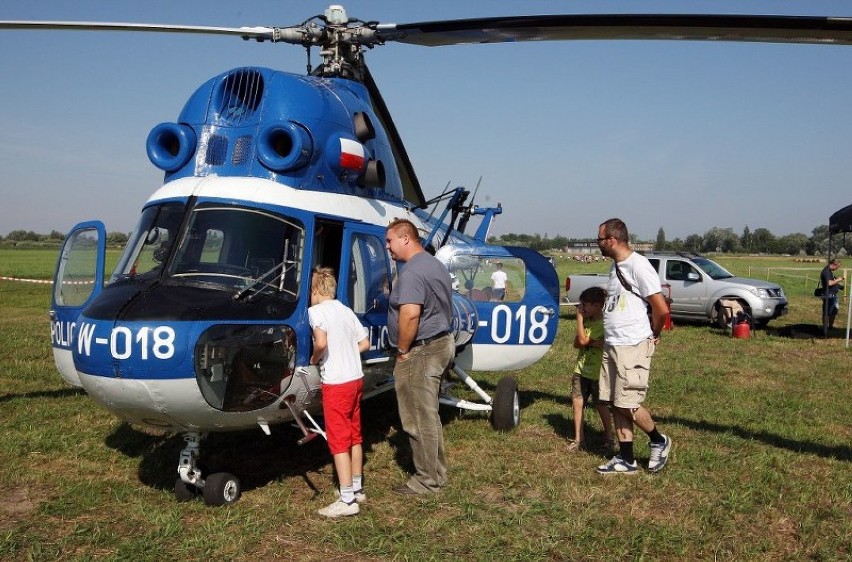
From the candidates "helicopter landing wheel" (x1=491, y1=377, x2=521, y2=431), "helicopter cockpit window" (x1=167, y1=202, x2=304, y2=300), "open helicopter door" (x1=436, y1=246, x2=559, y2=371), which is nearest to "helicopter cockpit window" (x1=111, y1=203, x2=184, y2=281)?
"helicopter cockpit window" (x1=167, y1=202, x2=304, y2=300)

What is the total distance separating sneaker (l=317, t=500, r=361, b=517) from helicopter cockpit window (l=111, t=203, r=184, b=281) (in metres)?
1.91

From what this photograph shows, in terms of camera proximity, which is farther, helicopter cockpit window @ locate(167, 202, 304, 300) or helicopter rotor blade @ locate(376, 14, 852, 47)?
helicopter cockpit window @ locate(167, 202, 304, 300)

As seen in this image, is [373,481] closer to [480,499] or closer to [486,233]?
[480,499]

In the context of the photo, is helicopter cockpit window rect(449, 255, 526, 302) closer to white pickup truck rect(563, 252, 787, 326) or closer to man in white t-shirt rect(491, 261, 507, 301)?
man in white t-shirt rect(491, 261, 507, 301)

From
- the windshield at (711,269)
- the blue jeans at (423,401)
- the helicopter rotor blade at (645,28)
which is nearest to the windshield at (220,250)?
the blue jeans at (423,401)

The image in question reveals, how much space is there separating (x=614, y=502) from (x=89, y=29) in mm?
5364

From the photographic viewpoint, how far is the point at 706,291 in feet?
53.6

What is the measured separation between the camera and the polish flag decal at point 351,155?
17.6 ft

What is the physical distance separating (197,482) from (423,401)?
1.62 meters

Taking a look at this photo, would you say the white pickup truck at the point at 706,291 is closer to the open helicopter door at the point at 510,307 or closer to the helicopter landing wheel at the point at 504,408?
the open helicopter door at the point at 510,307

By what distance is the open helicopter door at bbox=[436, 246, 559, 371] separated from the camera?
22.7 feet

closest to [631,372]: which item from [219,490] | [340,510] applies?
[340,510]

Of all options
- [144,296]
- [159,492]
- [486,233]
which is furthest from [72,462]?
[486,233]

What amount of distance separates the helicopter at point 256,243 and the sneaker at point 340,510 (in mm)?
517
